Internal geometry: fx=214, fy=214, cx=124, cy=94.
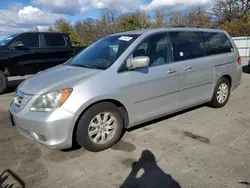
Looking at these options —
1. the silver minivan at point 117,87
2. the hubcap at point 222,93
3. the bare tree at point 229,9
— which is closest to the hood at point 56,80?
the silver minivan at point 117,87

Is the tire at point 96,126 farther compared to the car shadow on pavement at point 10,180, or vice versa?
the tire at point 96,126

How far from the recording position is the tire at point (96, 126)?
2.86 m

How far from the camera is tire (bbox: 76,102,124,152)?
2.86m

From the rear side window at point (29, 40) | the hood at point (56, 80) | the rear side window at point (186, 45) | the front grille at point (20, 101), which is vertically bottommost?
the front grille at point (20, 101)

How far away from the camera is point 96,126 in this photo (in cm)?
301

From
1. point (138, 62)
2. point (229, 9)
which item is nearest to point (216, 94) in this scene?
point (138, 62)

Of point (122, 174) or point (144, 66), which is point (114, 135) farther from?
point (144, 66)

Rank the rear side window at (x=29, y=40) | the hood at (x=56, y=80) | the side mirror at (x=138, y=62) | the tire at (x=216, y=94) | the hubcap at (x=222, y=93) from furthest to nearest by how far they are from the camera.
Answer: the rear side window at (x=29, y=40) → the hubcap at (x=222, y=93) → the tire at (x=216, y=94) → the side mirror at (x=138, y=62) → the hood at (x=56, y=80)

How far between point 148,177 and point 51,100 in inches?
59.9

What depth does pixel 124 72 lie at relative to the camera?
124 inches

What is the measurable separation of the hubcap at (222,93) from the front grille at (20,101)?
3.80 meters

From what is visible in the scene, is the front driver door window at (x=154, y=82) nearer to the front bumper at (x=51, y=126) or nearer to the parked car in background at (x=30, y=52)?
the front bumper at (x=51, y=126)

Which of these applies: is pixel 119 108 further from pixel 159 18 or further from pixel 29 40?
pixel 159 18

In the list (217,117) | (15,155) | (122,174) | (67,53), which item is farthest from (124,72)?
(67,53)
